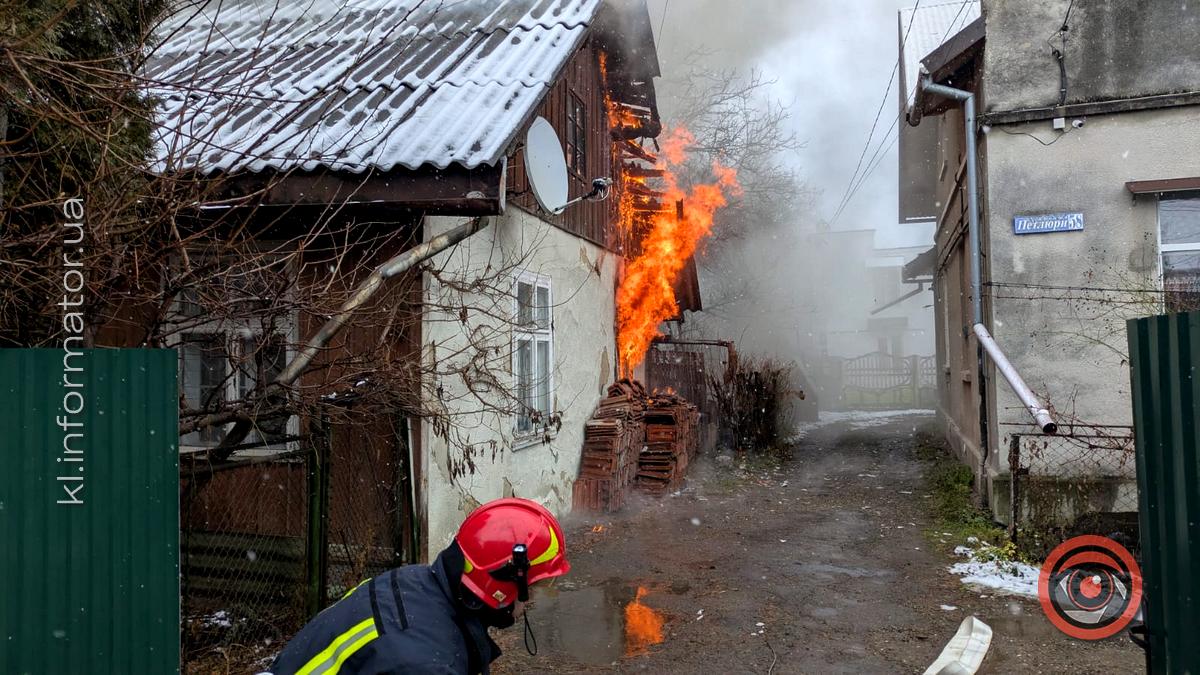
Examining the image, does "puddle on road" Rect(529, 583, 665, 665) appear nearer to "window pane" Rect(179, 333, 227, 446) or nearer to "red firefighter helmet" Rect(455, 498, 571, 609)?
"window pane" Rect(179, 333, 227, 446)

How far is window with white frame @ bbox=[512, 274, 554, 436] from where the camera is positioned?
873 cm

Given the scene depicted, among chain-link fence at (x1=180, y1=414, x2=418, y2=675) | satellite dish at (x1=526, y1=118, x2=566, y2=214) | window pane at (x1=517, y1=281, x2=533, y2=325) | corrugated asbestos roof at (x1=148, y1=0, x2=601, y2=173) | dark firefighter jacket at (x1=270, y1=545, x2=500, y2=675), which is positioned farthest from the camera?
window pane at (x1=517, y1=281, x2=533, y2=325)

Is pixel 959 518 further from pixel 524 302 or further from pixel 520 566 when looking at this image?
pixel 520 566

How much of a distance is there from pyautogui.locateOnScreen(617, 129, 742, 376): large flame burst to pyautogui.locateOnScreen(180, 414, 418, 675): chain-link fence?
691 cm

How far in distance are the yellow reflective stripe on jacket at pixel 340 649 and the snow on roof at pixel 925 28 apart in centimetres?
1444

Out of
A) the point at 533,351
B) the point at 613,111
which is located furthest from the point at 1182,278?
the point at 613,111

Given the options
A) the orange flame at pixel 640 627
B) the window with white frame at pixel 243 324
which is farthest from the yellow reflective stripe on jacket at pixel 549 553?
the orange flame at pixel 640 627

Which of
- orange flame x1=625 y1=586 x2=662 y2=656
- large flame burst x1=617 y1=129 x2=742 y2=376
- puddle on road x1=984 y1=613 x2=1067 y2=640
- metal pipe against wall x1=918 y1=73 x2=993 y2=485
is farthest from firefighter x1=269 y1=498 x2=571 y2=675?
large flame burst x1=617 y1=129 x2=742 y2=376

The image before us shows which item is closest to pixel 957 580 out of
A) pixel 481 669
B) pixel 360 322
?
pixel 360 322

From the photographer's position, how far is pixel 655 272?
14.6 metres

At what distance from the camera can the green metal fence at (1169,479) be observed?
9.61ft

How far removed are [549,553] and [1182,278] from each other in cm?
864

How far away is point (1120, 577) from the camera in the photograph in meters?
7.07

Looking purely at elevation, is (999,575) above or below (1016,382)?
below
